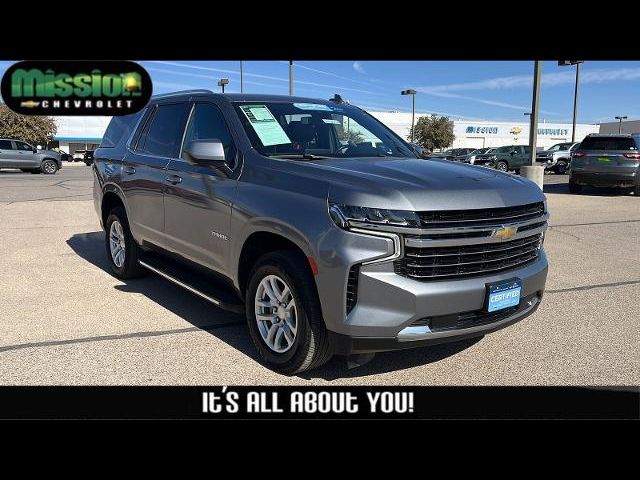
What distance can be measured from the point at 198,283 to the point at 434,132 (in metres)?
65.9

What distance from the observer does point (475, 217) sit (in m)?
3.33

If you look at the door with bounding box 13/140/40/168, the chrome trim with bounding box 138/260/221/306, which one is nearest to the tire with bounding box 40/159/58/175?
the door with bounding box 13/140/40/168

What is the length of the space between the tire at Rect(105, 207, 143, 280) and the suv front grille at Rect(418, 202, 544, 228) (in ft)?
12.1

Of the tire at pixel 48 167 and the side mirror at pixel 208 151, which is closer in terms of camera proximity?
the side mirror at pixel 208 151

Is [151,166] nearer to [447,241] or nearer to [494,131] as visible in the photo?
[447,241]

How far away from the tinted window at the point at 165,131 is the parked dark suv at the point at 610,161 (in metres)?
13.9

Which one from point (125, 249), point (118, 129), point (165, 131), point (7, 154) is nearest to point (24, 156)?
point (7, 154)

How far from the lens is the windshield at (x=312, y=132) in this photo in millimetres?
4191

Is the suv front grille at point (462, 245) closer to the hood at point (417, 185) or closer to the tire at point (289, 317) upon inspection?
the hood at point (417, 185)

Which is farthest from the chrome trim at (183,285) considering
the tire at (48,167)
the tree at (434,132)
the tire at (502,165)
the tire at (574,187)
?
the tree at (434,132)

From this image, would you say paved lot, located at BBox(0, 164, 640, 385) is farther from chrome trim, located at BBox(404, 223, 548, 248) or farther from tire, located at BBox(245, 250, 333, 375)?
chrome trim, located at BBox(404, 223, 548, 248)

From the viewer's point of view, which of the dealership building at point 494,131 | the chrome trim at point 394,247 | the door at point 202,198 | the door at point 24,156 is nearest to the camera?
the chrome trim at point 394,247

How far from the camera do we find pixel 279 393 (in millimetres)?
3506
